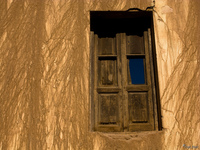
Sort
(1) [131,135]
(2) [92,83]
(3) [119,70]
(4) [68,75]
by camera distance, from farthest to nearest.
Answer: (3) [119,70], (2) [92,83], (4) [68,75], (1) [131,135]

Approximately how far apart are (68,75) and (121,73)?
28.5 inches

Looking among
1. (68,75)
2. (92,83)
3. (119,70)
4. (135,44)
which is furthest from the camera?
(135,44)

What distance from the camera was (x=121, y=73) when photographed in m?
2.74

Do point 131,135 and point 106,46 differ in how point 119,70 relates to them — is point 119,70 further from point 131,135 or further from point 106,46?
point 131,135

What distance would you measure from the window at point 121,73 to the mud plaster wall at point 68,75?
7.9 inches

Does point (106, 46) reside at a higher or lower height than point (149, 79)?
higher

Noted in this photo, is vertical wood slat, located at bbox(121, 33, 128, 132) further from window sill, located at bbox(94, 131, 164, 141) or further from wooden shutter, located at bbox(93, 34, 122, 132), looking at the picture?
window sill, located at bbox(94, 131, 164, 141)

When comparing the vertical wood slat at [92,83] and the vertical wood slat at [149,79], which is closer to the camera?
the vertical wood slat at [92,83]

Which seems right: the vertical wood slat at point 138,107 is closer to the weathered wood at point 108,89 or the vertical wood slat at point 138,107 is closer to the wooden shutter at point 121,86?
the wooden shutter at point 121,86

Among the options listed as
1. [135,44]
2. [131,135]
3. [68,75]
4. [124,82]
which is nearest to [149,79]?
[124,82]

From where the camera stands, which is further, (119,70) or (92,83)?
(119,70)

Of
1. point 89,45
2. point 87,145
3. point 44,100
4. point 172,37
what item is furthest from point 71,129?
point 172,37

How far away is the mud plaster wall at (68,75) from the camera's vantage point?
7.45ft

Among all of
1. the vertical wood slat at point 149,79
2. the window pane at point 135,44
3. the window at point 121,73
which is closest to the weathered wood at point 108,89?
the window at point 121,73
